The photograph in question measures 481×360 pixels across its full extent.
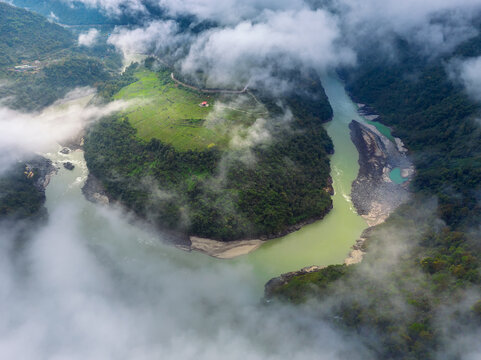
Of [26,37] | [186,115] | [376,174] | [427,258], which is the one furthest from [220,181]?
[26,37]

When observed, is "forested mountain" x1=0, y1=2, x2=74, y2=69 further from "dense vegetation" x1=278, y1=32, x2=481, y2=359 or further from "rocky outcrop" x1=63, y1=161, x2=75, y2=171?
"dense vegetation" x1=278, y1=32, x2=481, y2=359

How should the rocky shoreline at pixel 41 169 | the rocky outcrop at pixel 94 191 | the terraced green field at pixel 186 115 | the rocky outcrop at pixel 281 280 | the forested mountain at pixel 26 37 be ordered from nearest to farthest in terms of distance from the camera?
the rocky outcrop at pixel 281 280, the rocky outcrop at pixel 94 191, the terraced green field at pixel 186 115, the rocky shoreline at pixel 41 169, the forested mountain at pixel 26 37

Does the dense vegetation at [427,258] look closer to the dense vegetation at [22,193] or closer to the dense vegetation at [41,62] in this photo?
the dense vegetation at [22,193]

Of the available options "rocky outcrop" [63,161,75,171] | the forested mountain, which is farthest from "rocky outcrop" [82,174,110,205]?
the forested mountain

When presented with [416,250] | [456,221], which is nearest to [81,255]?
[416,250]


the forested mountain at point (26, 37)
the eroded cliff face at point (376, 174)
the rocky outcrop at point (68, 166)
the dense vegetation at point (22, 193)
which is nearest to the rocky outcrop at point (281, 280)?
the eroded cliff face at point (376, 174)

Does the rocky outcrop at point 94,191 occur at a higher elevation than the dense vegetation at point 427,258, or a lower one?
lower
